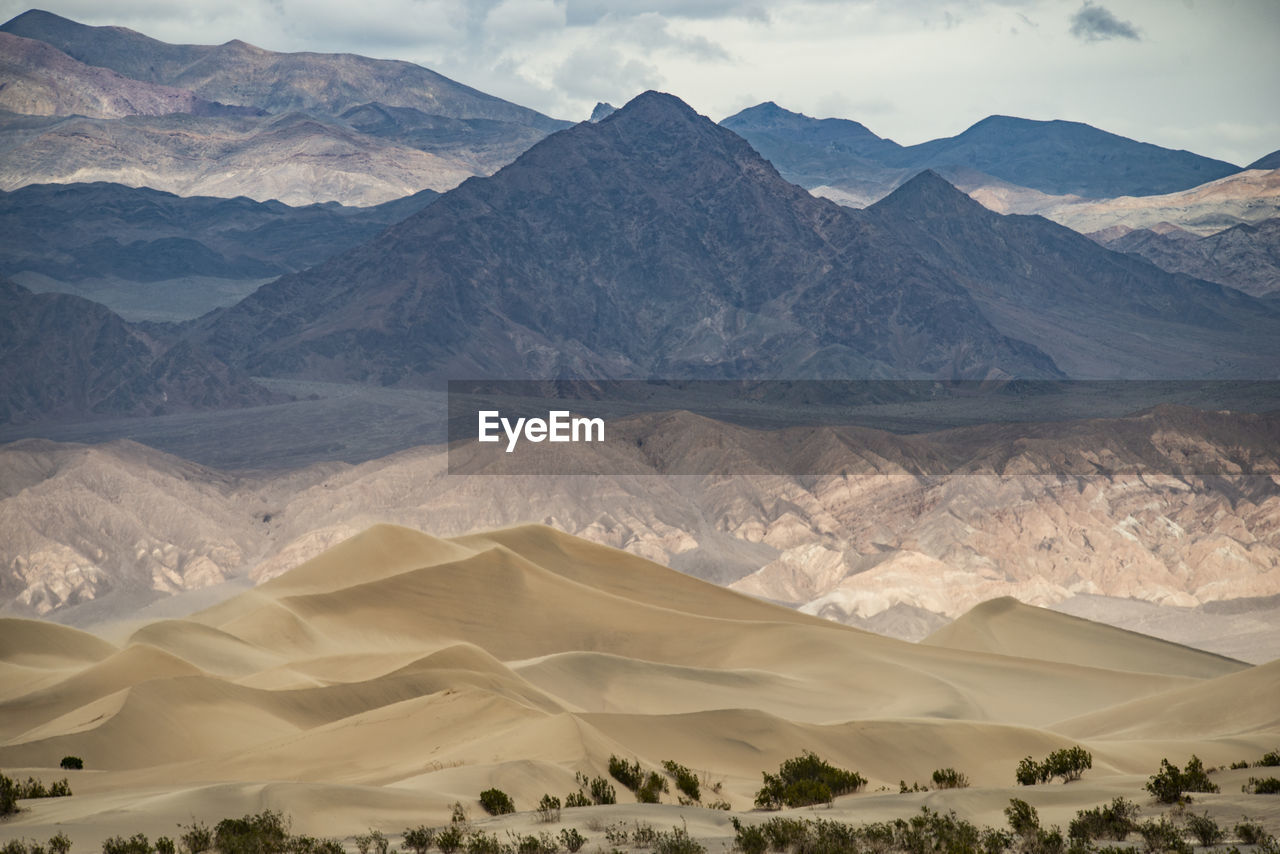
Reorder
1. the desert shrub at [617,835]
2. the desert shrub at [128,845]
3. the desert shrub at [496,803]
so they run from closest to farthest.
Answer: the desert shrub at [128,845] → the desert shrub at [617,835] → the desert shrub at [496,803]

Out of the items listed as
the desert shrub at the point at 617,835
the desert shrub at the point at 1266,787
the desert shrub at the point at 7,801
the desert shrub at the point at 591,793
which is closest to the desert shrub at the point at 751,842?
the desert shrub at the point at 617,835

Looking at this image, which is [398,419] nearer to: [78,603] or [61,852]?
[78,603]

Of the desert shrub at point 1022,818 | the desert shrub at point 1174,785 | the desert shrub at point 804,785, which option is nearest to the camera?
the desert shrub at point 1022,818

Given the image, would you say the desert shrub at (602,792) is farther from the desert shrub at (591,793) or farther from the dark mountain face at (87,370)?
the dark mountain face at (87,370)

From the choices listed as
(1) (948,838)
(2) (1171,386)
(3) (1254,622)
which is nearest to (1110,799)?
(1) (948,838)

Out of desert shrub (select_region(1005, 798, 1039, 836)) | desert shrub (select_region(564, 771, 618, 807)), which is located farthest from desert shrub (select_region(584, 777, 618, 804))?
desert shrub (select_region(1005, 798, 1039, 836))

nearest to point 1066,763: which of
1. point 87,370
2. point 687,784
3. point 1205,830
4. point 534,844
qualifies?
point 687,784

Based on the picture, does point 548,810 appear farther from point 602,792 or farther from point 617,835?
point 602,792
